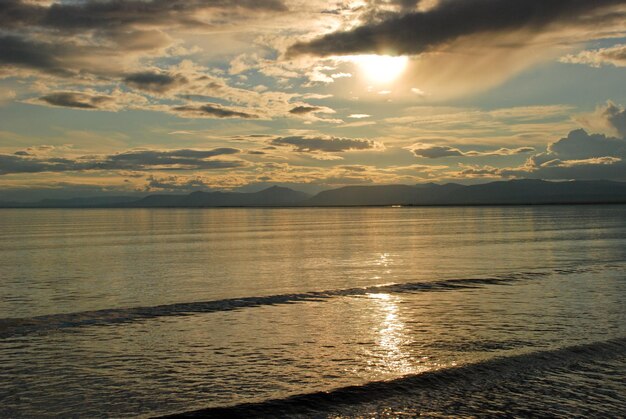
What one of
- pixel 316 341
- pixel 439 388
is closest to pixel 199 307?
pixel 316 341

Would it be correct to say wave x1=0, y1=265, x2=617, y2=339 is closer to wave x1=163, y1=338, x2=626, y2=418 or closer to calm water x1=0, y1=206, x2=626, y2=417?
calm water x1=0, y1=206, x2=626, y2=417

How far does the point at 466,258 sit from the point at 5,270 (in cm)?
4081

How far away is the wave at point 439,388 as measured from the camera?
13.8 m

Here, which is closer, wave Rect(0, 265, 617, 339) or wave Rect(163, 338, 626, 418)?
wave Rect(163, 338, 626, 418)

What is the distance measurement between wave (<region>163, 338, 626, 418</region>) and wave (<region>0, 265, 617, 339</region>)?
43.0 feet

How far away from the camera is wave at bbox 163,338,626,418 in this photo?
1377cm

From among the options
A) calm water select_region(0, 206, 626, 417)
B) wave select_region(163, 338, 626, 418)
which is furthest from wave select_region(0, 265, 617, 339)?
wave select_region(163, 338, 626, 418)

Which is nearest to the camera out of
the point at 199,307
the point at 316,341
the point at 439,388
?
the point at 439,388

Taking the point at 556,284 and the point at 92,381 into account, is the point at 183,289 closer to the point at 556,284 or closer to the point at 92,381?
the point at 92,381

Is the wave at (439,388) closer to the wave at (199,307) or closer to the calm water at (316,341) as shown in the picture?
the calm water at (316,341)

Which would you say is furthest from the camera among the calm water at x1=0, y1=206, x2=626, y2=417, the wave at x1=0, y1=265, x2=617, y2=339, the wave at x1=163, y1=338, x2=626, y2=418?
the wave at x1=0, y1=265, x2=617, y2=339

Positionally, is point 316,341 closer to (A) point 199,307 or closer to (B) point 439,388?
(B) point 439,388

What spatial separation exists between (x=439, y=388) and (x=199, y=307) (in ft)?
52.7

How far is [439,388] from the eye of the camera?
Result: 50.1 ft
